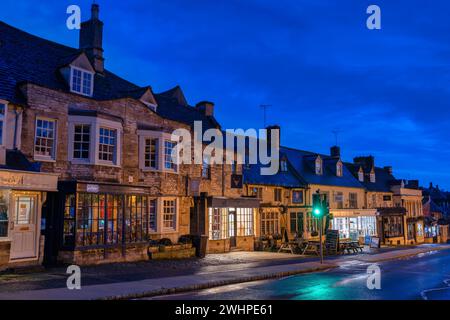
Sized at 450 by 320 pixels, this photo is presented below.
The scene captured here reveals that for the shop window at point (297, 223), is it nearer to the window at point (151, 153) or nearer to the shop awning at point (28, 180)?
the window at point (151, 153)

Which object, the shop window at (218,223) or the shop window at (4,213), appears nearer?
the shop window at (4,213)

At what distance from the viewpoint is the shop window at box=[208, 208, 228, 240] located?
87.9 ft

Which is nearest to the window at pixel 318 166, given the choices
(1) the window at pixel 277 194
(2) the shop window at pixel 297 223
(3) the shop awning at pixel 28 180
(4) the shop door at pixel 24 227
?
(2) the shop window at pixel 297 223

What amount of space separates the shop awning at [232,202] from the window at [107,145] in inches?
278

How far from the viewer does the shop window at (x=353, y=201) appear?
44875 mm

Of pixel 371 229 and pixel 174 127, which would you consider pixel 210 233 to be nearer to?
pixel 174 127

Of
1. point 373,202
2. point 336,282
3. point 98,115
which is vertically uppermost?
point 98,115

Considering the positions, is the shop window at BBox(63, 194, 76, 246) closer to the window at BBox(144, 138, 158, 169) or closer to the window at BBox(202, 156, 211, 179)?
the window at BBox(144, 138, 158, 169)

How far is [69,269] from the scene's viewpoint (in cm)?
1672

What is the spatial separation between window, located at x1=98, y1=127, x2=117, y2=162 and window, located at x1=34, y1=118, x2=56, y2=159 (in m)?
2.20

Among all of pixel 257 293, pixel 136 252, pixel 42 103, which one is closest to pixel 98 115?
pixel 42 103

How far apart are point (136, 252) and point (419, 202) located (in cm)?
4993

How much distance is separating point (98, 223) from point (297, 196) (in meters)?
21.6

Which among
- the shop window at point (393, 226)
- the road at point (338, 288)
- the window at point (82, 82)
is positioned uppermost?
the window at point (82, 82)
